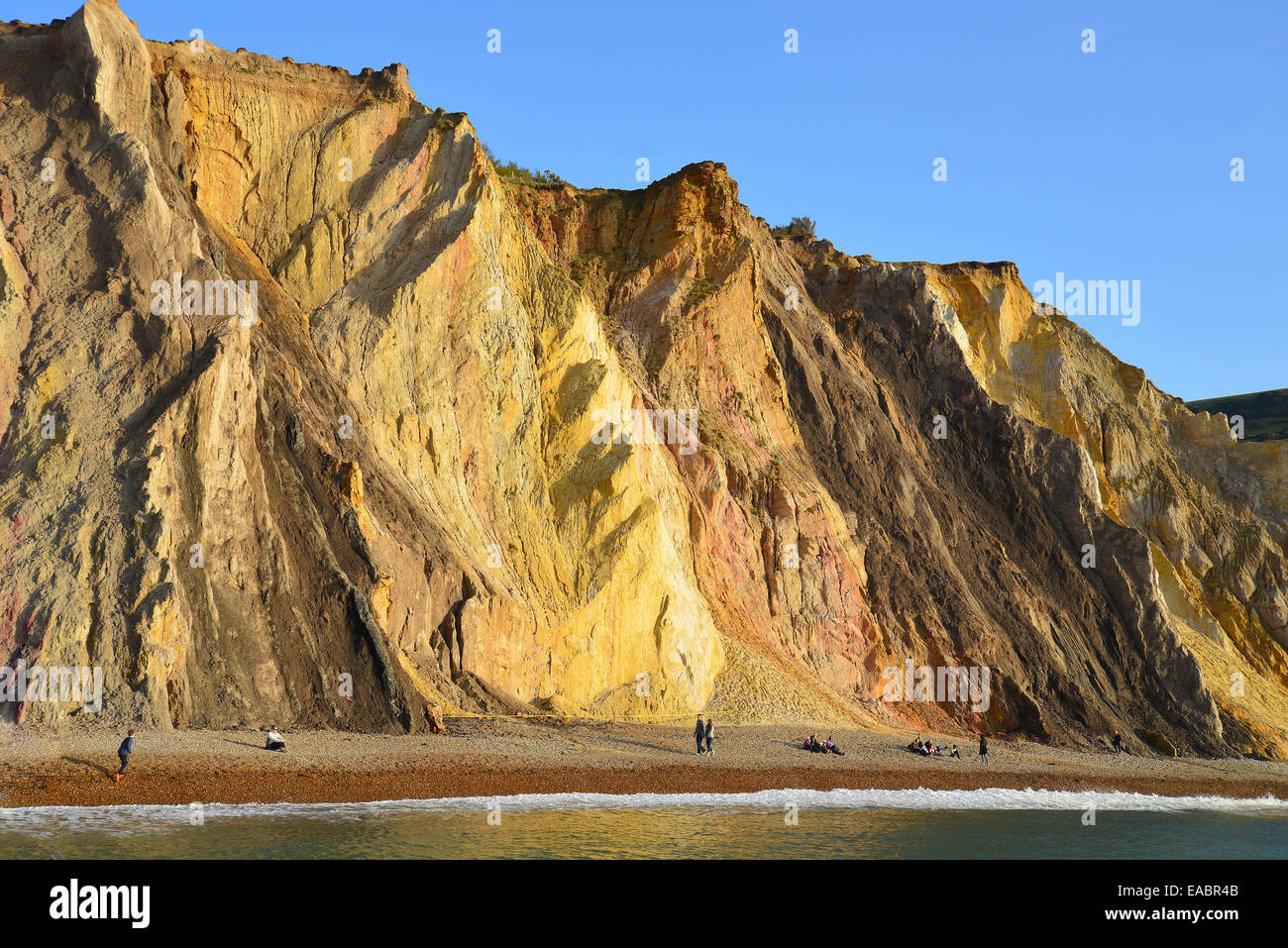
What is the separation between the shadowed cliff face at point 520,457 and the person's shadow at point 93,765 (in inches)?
61.9

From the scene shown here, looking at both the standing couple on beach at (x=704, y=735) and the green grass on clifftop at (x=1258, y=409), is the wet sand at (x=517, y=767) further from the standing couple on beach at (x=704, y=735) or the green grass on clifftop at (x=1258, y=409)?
the green grass on clifftop at (x=1258, y=409)

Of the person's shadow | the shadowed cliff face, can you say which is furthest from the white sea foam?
the shadowed cliff face

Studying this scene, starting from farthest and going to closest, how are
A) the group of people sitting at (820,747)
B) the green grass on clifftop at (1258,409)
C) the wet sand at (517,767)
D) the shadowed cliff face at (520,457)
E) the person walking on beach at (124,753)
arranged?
1. the green grass on clifftop at (1258,409)
2. the group of people sitting at (820,747)
3. the shadowed cliff face at (520,457)
4. the wet sand at (517,767)
5. the person walking on beach at (124,753)

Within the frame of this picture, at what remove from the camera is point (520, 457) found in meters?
32.9

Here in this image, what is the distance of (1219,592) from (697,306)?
85.9 ft

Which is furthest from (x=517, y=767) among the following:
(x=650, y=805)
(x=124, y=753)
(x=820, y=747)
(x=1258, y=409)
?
(x=1258, y=409)

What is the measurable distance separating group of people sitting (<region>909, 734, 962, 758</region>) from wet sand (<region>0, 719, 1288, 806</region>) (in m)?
0.33

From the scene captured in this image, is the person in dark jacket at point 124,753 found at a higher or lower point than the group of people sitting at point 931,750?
higher

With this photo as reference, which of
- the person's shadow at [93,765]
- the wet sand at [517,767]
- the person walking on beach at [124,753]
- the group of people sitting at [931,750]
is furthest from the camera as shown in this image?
the group of people sitting at [931,750]

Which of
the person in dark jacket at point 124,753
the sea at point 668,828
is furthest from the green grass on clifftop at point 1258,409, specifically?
the person in dark jacket at point 124,753

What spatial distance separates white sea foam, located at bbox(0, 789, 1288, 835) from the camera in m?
17.9

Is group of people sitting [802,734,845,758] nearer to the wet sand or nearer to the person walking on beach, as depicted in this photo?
the wet sand

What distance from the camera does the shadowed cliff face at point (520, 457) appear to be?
24.0 m
